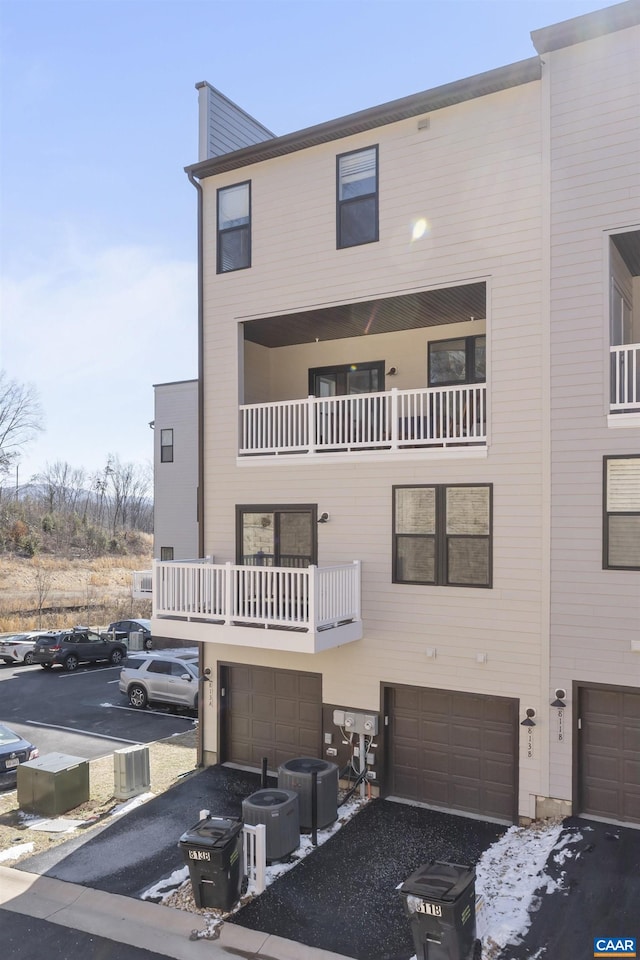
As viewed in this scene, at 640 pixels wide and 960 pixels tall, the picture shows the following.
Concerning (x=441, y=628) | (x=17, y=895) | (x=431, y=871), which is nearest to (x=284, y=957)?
(x=431, y=871)

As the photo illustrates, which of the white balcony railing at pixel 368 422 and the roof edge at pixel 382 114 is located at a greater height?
the roof edge at pixel 382 114

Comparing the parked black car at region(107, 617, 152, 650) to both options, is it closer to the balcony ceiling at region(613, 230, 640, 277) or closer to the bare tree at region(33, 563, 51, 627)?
the bare tree at region(33, 563, 51, 627)

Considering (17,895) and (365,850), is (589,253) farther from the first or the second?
(17,895)

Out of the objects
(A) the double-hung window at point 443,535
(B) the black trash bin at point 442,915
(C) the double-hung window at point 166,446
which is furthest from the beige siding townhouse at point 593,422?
(C) the double-hung window at point 166,446

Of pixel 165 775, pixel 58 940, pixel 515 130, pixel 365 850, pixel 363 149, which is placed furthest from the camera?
pixel 165 775

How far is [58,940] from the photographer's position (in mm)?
7715

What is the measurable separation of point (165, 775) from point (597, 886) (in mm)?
7847

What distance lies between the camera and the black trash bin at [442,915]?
22.0 ft

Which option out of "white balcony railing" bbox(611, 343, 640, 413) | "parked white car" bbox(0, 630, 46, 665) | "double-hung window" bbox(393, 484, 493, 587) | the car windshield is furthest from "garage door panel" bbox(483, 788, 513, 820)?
"parked white car" bbox(0, 630, 46, 665)

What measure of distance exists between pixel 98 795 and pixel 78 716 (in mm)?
6371

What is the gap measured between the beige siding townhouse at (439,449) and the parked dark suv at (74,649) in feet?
43.6

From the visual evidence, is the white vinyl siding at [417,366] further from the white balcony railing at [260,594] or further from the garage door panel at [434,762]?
the garage door panel at [434,762]

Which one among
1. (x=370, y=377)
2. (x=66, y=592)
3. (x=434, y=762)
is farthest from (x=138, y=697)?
(x=66, y=592)

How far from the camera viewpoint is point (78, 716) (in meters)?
17.9
